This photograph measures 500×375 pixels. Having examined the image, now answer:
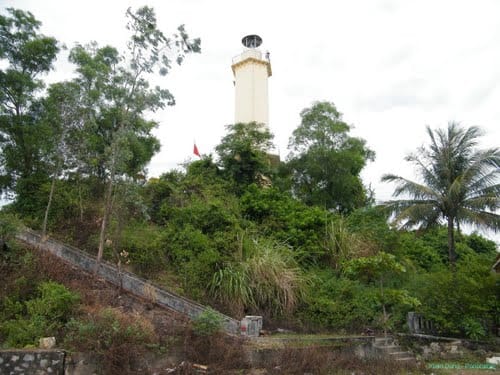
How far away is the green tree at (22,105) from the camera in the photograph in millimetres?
11414

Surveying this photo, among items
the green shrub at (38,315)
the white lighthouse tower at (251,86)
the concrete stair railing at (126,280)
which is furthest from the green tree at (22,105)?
the white lighthouse tower at (251,86)

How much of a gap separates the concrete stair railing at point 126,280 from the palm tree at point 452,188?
8353 millimetres

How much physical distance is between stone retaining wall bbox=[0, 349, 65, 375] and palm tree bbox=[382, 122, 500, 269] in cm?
1135

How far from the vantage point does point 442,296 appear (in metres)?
9.72

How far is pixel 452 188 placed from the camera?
41.0 ft

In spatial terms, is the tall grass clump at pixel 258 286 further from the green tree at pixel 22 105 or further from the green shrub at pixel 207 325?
the green tree at pixel 22 105

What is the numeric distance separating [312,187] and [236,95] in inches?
370

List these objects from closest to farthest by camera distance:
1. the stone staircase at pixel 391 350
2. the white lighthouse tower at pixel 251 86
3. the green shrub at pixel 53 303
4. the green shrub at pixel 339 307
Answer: the green shrub at pixel 53 303 → the stone staircase at pixel 391 350 → the green shrub at pixel 339 307 → the white lighthouse tower at pixel 251 86

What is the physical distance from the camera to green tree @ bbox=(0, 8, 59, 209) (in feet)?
37.4

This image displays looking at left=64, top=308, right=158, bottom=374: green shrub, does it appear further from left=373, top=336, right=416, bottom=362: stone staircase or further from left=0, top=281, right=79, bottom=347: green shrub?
left=373, top=336, right=416, bottom=362: stone staircase

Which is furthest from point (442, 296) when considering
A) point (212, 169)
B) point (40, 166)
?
point (40, 166)

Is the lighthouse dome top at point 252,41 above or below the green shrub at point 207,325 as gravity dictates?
above

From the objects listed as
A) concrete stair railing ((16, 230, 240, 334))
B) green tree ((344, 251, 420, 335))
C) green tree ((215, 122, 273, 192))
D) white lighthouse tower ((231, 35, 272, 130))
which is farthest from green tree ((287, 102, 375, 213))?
concrete stair railing ((16, 230, 240, 334))

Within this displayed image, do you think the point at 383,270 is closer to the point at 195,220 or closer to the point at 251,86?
the point at 195,220
